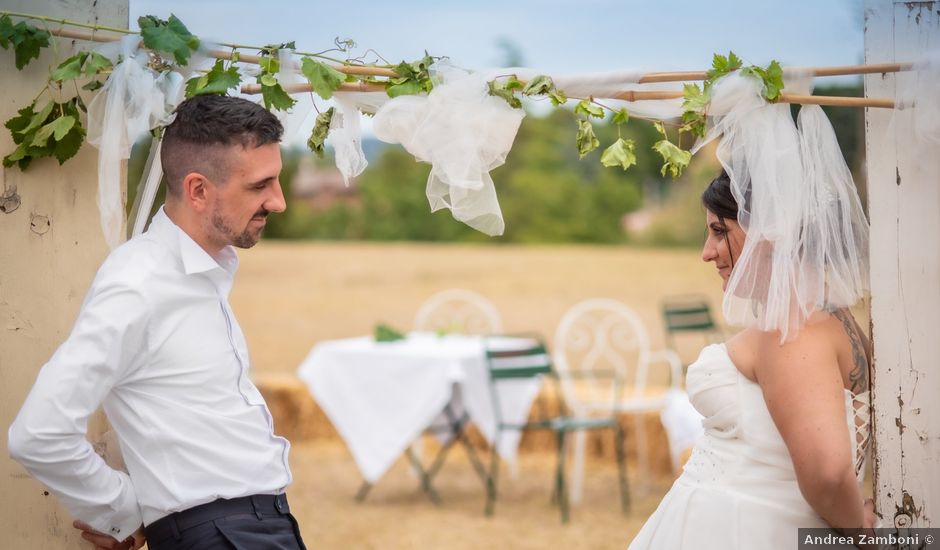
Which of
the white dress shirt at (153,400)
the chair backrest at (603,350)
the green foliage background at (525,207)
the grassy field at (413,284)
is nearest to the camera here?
the white dress shirt at (153,400)

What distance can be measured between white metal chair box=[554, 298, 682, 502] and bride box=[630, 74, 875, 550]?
3.36 m

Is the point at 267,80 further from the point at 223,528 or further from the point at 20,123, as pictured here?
the point at 223,528

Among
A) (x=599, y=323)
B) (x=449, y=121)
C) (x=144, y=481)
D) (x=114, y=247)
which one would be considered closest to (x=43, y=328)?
(x=114, y=247)

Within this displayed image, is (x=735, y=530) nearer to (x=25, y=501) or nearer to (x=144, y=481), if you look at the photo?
(x=144, y=481)

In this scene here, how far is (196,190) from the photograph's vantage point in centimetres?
194

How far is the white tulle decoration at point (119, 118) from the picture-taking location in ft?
6.71

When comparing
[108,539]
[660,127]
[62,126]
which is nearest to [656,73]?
[660,127]

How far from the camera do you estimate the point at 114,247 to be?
209 cm

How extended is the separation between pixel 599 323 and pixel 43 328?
925 centimetres

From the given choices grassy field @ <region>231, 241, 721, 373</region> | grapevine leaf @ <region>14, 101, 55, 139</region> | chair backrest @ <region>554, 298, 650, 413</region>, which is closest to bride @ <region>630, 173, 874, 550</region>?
grapevine leaf @ <region>14, 101, 55, 139</region>

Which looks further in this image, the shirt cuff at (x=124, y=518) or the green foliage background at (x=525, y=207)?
the green foliage background at (x=525, y=207)

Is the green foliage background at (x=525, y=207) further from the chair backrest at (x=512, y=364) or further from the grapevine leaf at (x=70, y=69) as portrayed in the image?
the grapevine leaf at (x=70, y=69)

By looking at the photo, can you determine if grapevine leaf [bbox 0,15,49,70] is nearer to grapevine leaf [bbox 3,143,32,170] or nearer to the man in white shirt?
grapevine leaf [bbox 3,143,32,170]

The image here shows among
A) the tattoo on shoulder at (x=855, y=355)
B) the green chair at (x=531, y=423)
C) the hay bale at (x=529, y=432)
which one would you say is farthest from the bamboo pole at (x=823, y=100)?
the hay bale at (x=529, y=432)
